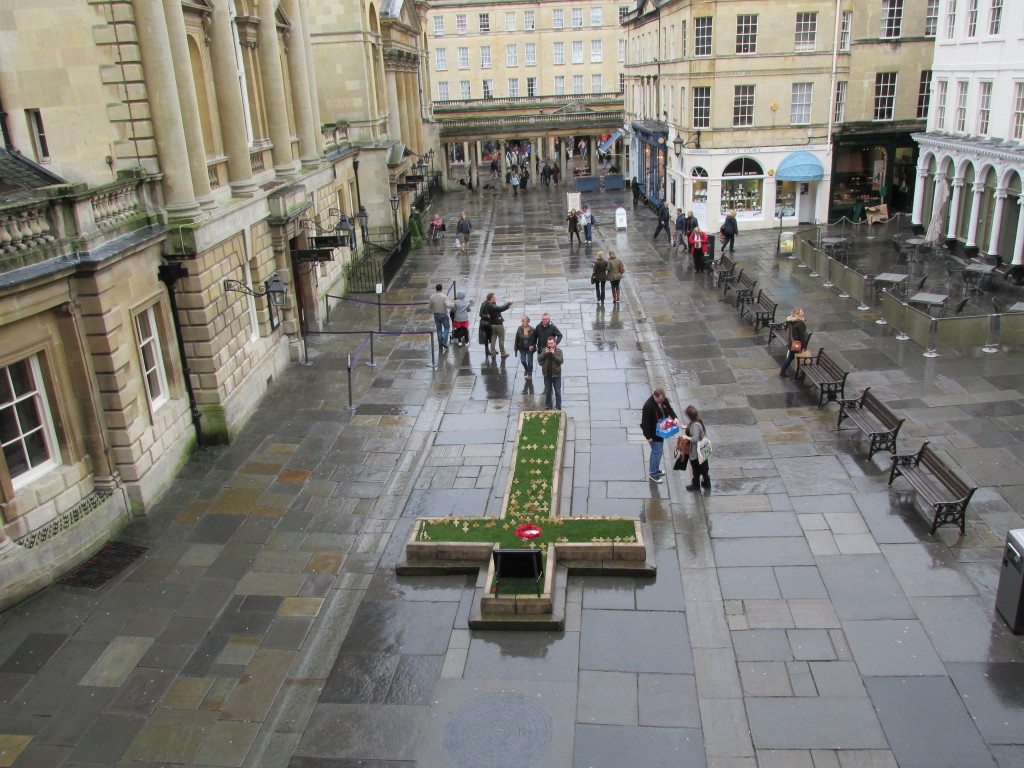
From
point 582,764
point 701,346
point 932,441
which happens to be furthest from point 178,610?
point 701,346

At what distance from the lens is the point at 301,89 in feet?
70.3

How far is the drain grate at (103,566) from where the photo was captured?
1085cm

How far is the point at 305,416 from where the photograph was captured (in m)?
15.9

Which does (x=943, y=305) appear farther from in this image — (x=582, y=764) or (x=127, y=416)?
(x=127, y=416)

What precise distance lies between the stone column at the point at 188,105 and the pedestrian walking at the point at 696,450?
29.0 feet

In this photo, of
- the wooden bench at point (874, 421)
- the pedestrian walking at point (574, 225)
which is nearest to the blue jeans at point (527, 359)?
the wooden bench at point (874, 421)

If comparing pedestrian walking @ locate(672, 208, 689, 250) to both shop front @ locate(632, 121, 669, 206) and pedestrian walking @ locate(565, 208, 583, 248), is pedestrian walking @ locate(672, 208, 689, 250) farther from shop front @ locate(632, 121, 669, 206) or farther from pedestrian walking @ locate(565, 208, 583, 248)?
shop front @ locate(632, 121, 669, 206)

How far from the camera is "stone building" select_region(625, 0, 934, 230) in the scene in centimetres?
3041

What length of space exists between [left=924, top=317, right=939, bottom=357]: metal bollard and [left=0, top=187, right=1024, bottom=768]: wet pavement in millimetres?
821

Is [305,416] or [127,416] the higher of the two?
[127,416]

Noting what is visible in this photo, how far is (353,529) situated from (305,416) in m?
4.56

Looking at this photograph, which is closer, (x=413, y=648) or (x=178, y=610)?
(x=413, y=648)

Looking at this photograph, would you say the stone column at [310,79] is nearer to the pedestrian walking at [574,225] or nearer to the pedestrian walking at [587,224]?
the pedestrian walking at [574,225]

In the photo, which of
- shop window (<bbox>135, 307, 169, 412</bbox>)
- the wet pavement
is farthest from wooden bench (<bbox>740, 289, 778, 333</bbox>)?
shop window (<bbox>135, 307, 169, 412</bbox>)
